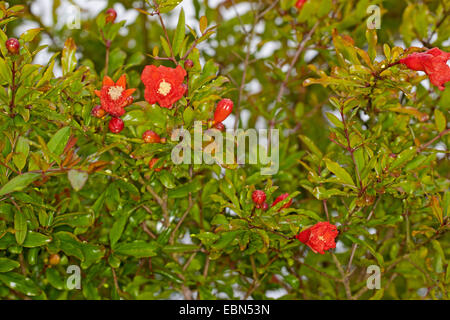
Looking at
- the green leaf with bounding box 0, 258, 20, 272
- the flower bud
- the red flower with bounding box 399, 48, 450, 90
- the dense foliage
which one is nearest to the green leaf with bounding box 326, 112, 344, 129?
the dense foliage

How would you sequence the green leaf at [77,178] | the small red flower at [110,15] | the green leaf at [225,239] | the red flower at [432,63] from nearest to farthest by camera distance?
the green leaf at [77,178]
the red flower at [432,63]
the green leaf at [225,239]
the small red flower at [110,15]

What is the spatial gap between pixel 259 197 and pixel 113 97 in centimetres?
29

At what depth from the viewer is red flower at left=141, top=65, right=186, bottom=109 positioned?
0.66 meters

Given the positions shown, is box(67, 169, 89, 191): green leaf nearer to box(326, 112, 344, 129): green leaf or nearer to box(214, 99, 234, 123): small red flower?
box(214, 99, 234, 123): small red flower

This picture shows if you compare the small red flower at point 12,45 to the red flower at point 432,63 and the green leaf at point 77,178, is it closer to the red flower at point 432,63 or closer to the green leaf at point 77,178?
the green leaf at point 77,178

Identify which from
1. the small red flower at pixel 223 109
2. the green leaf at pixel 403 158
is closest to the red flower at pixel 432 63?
the green leaf at pixel 403 158

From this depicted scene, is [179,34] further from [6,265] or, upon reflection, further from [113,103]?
[6,265]

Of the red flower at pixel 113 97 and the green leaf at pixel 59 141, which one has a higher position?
the red flower at pixel 113 97

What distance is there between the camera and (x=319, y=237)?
71 centimetres

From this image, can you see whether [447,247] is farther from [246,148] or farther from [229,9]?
[229,9]

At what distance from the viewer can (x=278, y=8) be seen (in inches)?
46.0

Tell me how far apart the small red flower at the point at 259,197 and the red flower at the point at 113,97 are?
25cm

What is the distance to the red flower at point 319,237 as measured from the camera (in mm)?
712
